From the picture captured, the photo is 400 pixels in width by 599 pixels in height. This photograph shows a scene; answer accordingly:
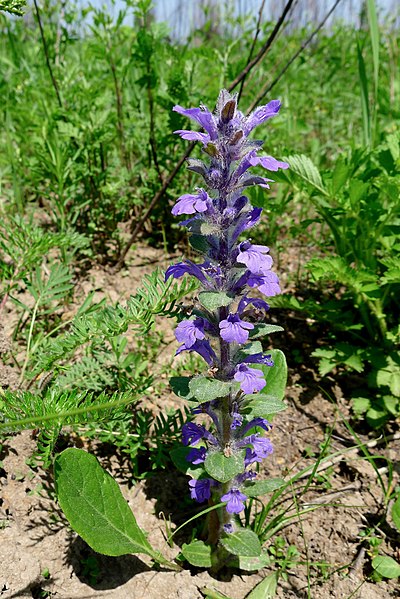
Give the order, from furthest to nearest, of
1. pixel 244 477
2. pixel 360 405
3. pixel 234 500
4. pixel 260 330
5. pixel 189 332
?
pixel 360 405
pixel 244 477
pixel 234 500
pixel 260 330
pixel 189 332

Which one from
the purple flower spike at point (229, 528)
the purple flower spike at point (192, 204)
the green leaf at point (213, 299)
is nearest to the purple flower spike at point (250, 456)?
the purple flower spike at point (229, 528)

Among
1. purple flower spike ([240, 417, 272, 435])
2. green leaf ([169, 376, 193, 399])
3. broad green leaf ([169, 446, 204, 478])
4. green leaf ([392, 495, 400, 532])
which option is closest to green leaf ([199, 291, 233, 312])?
green leaf ([169, 376, 193, 399])

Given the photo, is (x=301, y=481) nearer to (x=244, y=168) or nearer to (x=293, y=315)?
(x=293, y=315)

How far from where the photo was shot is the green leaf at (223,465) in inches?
64.8

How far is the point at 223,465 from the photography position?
5.54 feet

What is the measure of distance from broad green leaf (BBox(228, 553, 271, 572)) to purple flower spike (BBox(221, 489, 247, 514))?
0.27 m

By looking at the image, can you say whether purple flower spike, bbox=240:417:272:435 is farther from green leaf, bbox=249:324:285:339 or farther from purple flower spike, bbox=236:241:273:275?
purple flower spike, bbox=236:241:273:275

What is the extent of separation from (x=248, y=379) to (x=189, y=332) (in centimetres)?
23

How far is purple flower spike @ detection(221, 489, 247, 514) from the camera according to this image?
1812mm

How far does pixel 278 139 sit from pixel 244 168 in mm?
→ 3033

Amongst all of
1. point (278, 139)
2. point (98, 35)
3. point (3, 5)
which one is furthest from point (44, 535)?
point (278, 139)

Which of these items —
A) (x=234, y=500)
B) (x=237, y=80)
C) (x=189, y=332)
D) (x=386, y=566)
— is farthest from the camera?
(x=237, y=80)

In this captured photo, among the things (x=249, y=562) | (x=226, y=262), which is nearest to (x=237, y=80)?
(x=226, y=262)

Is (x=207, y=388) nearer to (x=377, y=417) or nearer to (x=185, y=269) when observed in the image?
(x=185, y=269)
